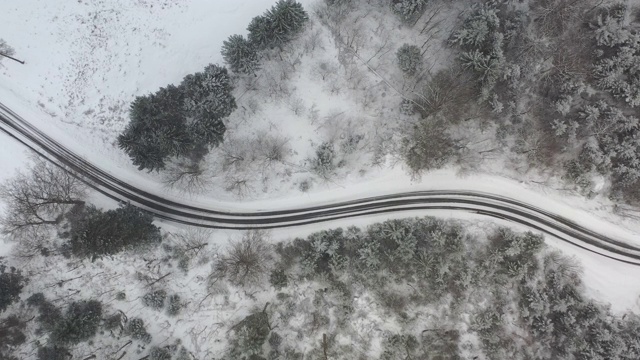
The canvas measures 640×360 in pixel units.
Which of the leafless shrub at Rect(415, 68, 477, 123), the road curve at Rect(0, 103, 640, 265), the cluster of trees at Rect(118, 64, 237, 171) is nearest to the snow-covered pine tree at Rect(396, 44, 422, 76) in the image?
the leafless shrub at Rect(415, 68, 477, 123)

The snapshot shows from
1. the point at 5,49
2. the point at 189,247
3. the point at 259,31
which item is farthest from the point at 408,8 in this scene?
the point at 5,49

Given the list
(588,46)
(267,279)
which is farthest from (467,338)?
(588,46)

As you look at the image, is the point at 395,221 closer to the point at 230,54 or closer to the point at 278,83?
the point at 278,83

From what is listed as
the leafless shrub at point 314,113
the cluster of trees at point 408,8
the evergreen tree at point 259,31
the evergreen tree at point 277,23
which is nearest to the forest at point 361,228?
the leafless shrub at point 314,113

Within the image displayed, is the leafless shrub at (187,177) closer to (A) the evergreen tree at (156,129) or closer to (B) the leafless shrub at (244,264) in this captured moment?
(A) the evergreen tree at (156,129)

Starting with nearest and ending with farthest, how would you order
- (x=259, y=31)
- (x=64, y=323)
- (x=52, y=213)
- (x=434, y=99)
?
(x=259, y=31) → (x=64, y=323) → (x=434, y=99) → (x=52, y=213)

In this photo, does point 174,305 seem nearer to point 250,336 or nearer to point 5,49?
point 250,336
